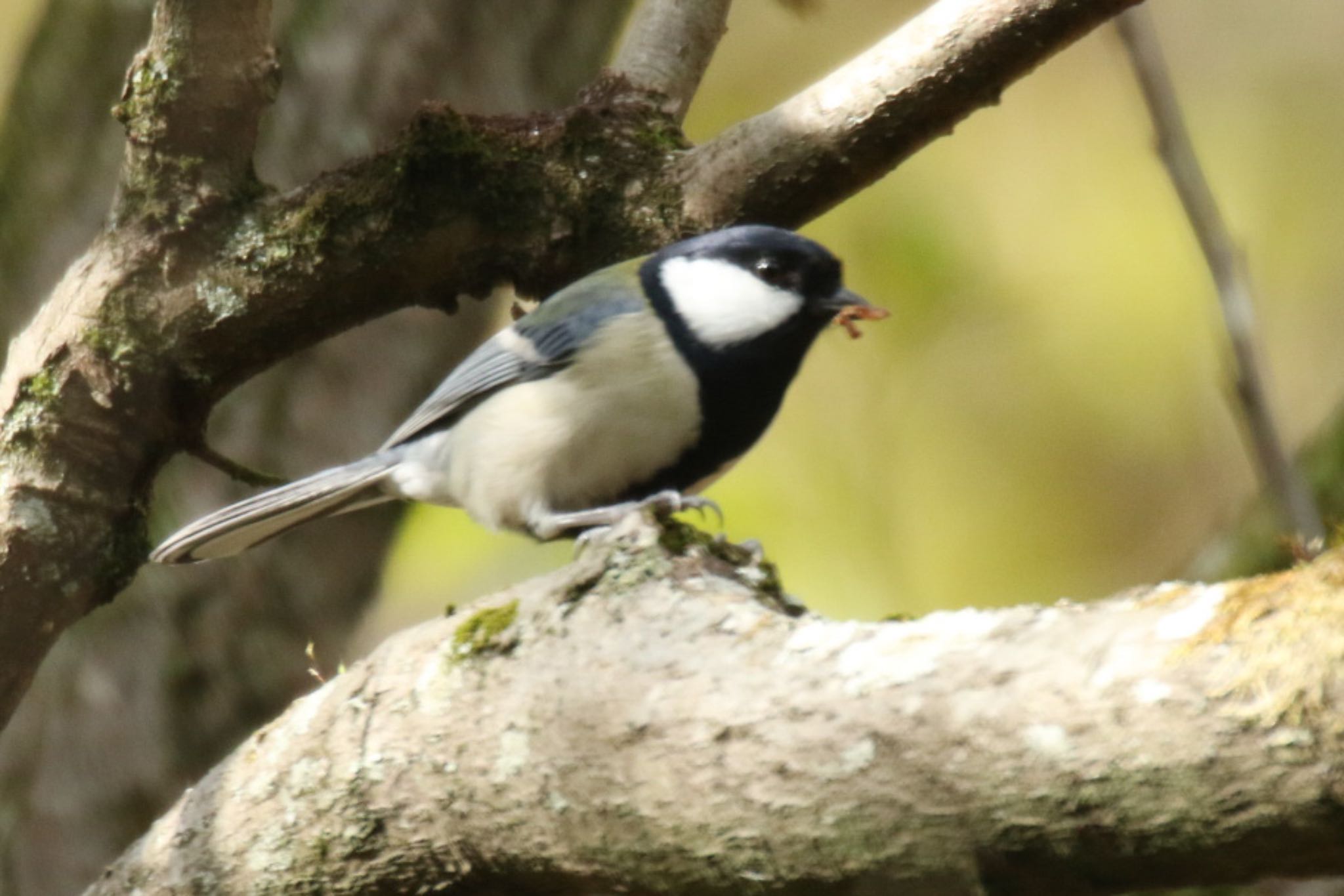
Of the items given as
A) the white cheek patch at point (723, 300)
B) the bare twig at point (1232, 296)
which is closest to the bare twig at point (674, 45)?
the white cheek patch at point (723, 300)

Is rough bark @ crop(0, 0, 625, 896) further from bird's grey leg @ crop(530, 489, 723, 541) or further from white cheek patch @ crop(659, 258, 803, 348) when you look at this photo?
bird's grey leg @ crop(530, 489, 723, 541)

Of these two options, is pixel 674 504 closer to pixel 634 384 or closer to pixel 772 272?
pixel 634 384

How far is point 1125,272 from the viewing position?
428 centimetres

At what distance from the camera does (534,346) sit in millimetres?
2580

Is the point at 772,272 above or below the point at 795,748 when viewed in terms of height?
above

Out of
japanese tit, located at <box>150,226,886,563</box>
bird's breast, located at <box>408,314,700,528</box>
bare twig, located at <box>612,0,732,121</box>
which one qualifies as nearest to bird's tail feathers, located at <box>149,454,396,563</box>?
japanese tit, located at <box>150,226,886,563</box>

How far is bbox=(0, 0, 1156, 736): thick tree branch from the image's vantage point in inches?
83.7

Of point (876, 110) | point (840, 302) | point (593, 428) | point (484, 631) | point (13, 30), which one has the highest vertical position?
point (13, 30)

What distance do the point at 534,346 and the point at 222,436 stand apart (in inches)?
49.9

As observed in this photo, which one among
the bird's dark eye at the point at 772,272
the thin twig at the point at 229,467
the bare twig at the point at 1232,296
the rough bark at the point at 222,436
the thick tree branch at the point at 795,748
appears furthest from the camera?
the rough bark at the point at 222,436

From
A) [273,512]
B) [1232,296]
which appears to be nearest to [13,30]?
[273,512]

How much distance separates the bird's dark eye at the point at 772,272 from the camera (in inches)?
96.1

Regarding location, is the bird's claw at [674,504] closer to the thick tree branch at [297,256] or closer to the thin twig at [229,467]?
the thick tree branch at [297,256]

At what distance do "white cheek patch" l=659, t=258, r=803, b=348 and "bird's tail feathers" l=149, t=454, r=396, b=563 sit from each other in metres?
0.71
